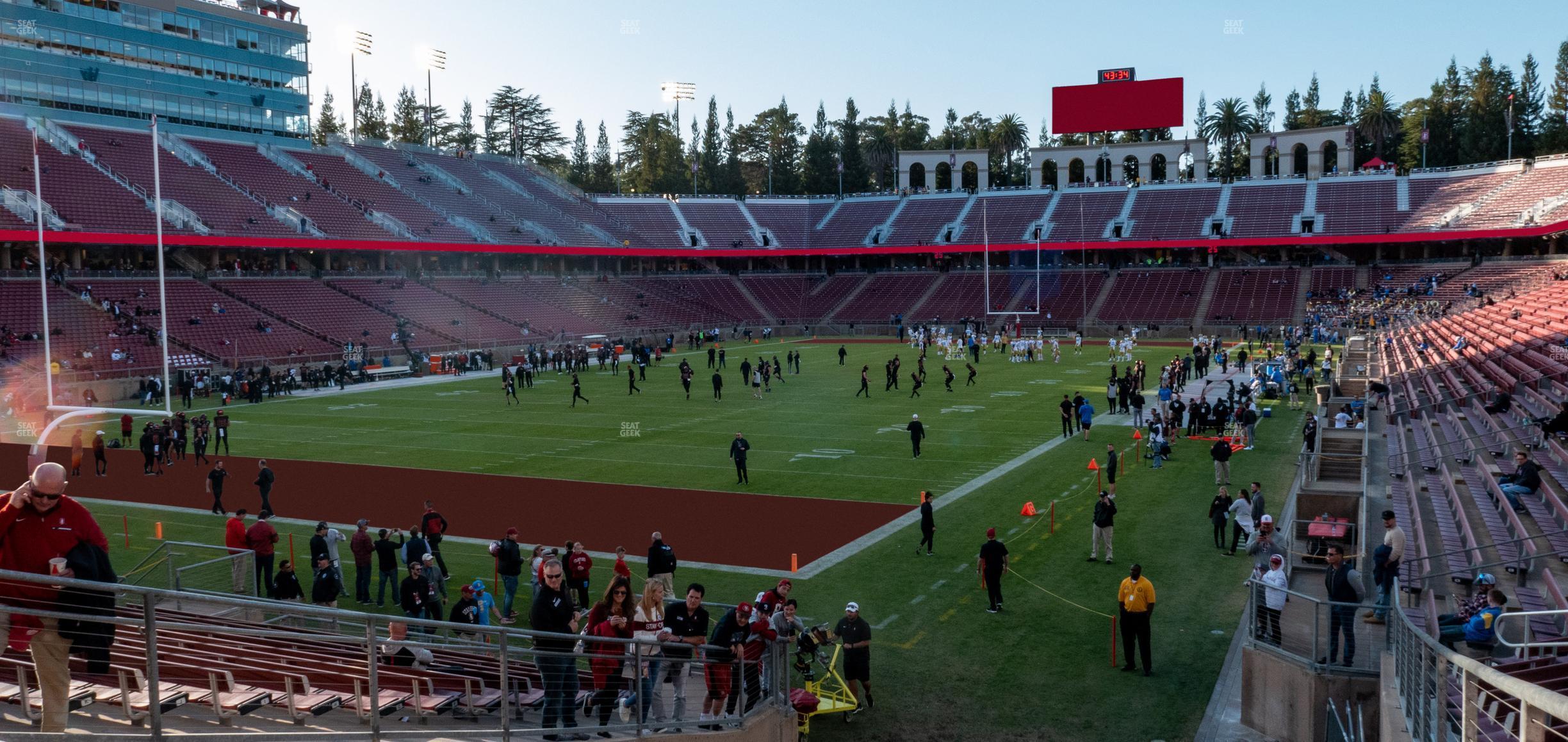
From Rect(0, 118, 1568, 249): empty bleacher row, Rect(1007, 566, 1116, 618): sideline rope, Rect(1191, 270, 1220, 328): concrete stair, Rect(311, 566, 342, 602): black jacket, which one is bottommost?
Rect(1007, 566, 1116, 618): sideline rope

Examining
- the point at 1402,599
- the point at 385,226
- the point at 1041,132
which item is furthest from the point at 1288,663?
the point at 1041,132

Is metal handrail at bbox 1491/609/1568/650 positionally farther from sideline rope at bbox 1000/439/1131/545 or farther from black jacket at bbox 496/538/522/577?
black jacket at bbox 496/538/522/577

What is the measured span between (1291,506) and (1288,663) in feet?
34.1

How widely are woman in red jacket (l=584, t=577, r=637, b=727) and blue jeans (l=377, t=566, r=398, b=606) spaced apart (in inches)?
259

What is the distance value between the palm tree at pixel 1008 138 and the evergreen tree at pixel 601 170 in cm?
4318

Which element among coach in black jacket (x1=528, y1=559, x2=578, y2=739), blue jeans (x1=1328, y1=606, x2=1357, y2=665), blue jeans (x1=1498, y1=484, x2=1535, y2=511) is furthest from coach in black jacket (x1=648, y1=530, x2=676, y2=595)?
blue jeans (x1=1498, y1=484, x2=1535, y2=511)

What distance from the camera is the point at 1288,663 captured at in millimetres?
10492

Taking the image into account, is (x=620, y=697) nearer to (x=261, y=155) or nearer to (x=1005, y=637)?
(x=1005, y=637)

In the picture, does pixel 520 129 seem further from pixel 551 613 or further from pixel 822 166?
pixel 551 613

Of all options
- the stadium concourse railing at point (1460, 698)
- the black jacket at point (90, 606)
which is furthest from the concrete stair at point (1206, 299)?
the black jacket at point (90, 606)

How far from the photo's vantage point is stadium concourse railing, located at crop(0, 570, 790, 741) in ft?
19.3

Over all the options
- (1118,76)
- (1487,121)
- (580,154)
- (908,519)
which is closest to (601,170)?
(580,154)

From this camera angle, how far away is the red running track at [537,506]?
18188mm

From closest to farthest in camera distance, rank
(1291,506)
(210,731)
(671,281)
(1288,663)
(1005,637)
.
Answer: (210,731), (1288,663), (1005,637), (1291,506), (671,281)
